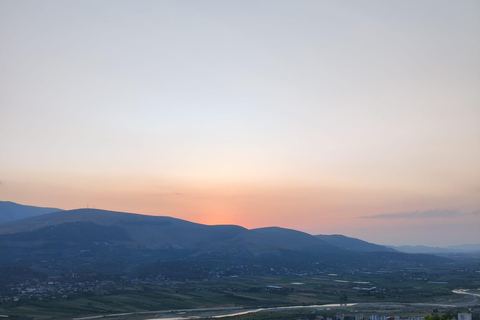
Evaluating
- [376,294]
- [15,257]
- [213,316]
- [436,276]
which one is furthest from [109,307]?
[436,276]

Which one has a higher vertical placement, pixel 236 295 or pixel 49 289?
pixel 236 295

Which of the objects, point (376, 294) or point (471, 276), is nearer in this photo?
point (376, 294)

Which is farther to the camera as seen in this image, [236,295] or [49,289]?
[49,289]

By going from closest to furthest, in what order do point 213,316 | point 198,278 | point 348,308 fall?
point 213,316
point 348,308
point 198,278

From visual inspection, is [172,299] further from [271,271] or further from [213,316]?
[271,271]

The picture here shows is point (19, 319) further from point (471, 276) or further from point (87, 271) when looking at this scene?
point (471, 276)

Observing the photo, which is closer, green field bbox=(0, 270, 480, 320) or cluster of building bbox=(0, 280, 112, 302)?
green field bbox=(0, 270, 480, 320)

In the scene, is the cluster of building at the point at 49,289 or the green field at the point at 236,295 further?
the cluster of building at the point at 49,289

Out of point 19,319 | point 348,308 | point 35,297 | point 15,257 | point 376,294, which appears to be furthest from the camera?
point 15,257

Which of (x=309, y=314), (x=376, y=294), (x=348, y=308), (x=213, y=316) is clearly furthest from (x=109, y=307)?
(x=376, y=294)
